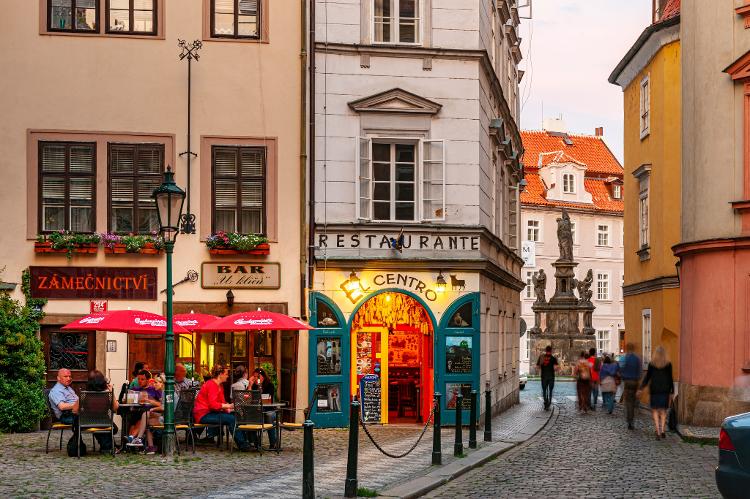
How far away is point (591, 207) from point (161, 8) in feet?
204

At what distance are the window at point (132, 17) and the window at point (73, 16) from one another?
0.35m

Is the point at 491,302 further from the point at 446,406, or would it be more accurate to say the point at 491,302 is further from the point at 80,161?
the point at 80,161

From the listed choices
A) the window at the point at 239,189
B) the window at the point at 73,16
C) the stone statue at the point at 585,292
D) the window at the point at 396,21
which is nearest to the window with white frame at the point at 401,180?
the window at the point at 239,189

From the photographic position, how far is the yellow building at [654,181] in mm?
35469

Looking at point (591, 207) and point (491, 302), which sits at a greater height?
point (591, 207)

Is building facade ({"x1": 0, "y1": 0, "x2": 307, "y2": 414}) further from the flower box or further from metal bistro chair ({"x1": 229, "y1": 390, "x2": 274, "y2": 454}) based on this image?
metal bistro chair ({"x1": 229, "y1": 390, "x2": 274, "y2": 454})

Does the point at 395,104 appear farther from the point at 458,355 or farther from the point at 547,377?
the point at 547,377

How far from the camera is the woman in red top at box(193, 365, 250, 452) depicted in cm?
2058

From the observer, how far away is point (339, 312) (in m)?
25.9

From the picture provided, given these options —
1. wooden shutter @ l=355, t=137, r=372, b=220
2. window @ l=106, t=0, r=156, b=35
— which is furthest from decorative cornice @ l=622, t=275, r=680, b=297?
window @ l=106, t=0, r=156, b=35

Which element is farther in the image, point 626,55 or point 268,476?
point 626,55

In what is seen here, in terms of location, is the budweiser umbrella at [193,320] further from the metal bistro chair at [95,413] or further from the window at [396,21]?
the window at [396,21]

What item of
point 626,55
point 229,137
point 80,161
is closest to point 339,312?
point 229,137

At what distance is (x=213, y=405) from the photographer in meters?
20.8
